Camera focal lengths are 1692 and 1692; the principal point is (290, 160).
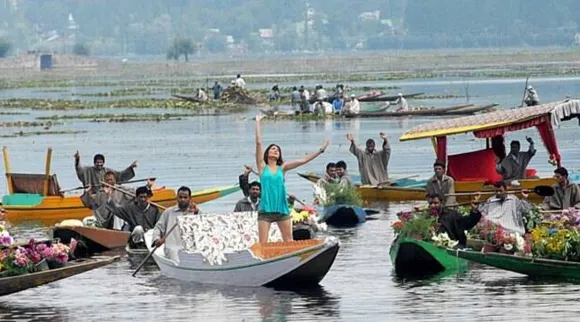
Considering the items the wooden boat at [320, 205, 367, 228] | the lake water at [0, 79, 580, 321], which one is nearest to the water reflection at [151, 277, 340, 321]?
the lake water at [0, 79, 580, 321]

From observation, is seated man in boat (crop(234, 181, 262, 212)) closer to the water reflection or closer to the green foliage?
the water reflection

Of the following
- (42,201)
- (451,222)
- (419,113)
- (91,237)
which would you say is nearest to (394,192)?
(42,201)

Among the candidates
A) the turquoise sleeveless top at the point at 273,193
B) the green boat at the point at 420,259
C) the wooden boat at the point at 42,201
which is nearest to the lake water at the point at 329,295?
the green boat at the point at 420,259

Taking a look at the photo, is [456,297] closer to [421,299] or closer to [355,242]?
[421,299]

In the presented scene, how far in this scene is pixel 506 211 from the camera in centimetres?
2138

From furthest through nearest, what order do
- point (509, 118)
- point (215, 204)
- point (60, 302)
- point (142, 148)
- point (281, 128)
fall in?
1. point (281, 128)
2. point (142, 148)
3. point (215, 204)
4. point (509, 118)
5. point (60, 302)

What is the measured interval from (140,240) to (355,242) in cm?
387

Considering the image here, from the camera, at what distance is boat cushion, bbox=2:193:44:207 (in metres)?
29.9

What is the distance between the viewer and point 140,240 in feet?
77.6

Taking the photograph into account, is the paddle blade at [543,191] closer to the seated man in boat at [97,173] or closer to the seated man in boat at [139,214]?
the seated man in boat at [139,214]

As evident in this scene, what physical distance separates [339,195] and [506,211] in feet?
22.9

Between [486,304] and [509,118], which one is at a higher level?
[509,118]

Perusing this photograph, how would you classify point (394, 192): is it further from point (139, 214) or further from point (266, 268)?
point (266, 268)

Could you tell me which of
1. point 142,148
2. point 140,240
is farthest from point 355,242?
point 142,148
